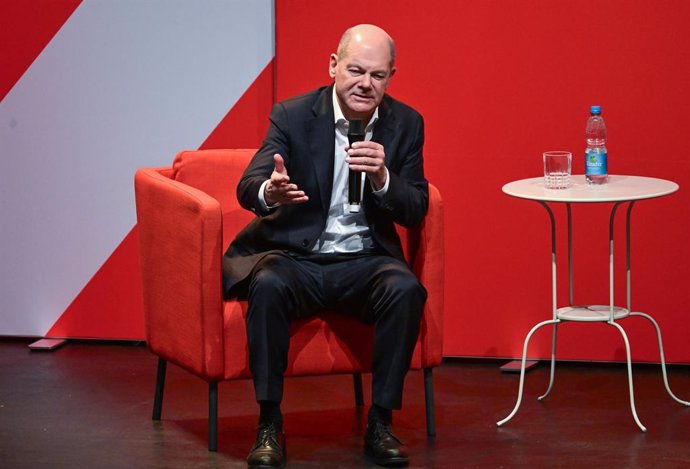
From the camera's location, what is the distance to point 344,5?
4.41 m

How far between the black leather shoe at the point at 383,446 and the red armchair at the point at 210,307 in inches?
7.3

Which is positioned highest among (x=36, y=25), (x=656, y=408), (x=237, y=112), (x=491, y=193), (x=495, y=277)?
(x=36, y=25)

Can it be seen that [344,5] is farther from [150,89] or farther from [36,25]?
[36,25]

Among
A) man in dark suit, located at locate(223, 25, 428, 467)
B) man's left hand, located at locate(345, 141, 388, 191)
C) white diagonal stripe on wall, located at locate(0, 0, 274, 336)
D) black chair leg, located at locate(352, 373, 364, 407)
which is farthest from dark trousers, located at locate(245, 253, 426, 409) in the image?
white diagonal stripe on wall, located at locate(0, 0, 274, 336)

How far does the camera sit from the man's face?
3404mm

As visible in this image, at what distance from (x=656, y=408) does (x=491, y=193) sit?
105cm

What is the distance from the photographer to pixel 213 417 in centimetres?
342

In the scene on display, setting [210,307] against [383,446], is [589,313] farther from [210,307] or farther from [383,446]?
[210,307]

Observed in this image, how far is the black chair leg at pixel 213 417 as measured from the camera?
3.41m

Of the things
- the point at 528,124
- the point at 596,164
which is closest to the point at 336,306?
the point at 596,164

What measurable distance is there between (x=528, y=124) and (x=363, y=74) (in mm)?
1137

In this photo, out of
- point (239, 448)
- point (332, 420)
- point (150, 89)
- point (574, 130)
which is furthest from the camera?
point (150, 89)

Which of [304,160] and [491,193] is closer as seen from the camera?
[304,160]

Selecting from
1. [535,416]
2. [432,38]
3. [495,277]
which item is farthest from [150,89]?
[535,416]
